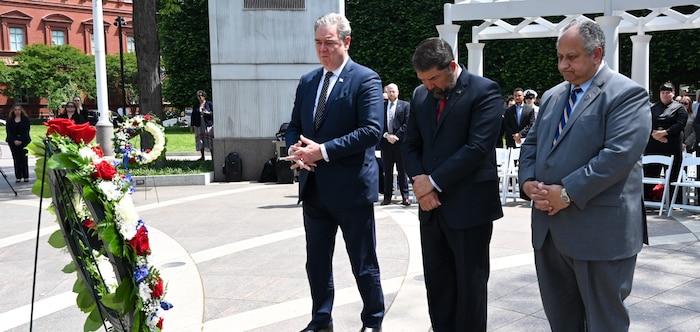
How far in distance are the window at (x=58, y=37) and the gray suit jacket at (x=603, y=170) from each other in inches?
2421

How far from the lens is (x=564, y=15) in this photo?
35.4 ft

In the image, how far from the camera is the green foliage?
111ft

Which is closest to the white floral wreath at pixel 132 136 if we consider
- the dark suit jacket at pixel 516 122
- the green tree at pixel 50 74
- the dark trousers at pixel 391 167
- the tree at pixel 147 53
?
the tree at pixel 147 53

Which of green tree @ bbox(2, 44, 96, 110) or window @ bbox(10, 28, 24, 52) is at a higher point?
window @ bbox(10, 28, 24, 52)

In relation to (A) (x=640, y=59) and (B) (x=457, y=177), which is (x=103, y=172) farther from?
(A) (x=640, y=59)

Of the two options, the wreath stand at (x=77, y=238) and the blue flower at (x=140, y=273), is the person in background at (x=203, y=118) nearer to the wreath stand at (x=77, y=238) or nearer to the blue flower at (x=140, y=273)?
the wreath stand at (x=77, y=238)

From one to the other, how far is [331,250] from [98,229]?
71.3 inches

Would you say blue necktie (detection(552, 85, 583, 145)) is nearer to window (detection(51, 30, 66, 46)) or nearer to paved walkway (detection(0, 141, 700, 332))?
paved walkway (detection(0, 141, 700, 332))

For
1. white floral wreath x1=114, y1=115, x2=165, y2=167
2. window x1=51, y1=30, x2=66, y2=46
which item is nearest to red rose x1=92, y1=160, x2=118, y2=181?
white floral wreath x1=114, y1=115, x2=165, y2=167

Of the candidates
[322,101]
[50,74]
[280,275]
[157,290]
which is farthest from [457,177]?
[50,74]

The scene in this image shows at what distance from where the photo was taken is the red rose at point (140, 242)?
9.87 ft

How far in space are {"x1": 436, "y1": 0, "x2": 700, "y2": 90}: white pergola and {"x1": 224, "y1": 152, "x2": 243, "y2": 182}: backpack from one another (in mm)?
5239

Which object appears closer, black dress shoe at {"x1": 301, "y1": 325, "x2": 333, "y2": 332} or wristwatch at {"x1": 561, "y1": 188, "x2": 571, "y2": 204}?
wristwatch at {"x1": 561, "y1": 188, "x2": 571, "y2": 204}

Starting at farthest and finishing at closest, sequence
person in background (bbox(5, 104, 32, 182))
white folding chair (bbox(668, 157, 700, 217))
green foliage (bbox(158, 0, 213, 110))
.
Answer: green foliage (bbox(158, 0, 213, 110)) < person in background (bbox(5, 104, 32, 182)) < white folding chair (bbox(668, 157, 700, 217))
